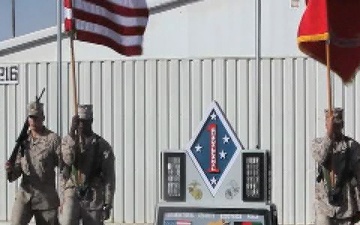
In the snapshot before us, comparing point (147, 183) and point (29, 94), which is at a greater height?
point (29, 94)

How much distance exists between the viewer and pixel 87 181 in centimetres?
1236

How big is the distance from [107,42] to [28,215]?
209cm

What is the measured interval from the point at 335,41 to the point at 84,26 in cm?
272

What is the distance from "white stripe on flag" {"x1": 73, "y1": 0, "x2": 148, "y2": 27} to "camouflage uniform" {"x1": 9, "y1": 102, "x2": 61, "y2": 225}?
142 cm

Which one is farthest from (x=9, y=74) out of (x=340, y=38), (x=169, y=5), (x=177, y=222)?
(x=177, y=222)

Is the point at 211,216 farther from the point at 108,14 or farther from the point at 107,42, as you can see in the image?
the point at 108,14

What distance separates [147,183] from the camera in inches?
679

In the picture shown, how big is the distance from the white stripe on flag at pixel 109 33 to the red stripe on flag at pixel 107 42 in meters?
0.03

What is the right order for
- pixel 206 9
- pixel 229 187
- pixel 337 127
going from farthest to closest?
pixel 206 9 → pixel 337 127 → pixel 229 187

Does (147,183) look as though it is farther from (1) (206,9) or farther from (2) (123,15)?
(2) (123,15)

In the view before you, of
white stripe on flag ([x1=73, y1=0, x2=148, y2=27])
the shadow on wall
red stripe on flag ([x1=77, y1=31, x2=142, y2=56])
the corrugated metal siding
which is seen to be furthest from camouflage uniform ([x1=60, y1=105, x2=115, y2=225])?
the shadow on wall

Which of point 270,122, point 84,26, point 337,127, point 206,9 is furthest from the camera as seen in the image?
point 206,9

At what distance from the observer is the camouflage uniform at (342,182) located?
12008 mm

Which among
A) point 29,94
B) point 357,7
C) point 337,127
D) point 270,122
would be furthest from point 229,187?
point 29,94
